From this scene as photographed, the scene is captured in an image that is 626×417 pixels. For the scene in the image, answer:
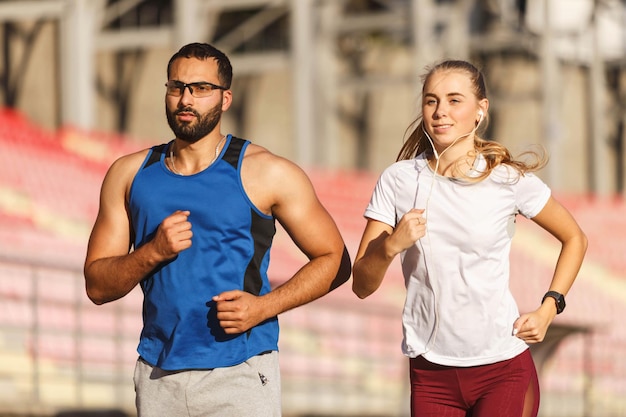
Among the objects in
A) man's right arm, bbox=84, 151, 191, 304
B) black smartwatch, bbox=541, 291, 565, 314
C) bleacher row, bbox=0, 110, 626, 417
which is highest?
man's right arm, bbox=84, 151, 191, 304

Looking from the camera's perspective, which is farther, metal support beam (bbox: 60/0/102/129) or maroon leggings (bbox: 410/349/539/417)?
metal support beam (bbox: 60/0/102/129)

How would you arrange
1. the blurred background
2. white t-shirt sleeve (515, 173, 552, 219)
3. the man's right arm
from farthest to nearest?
the blurred background
white t-shirt sleeve (515, 173, 552, 219)
the man's right arm

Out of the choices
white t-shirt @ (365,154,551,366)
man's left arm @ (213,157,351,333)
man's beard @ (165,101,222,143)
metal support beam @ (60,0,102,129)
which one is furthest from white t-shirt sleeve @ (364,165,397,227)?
metal support beam @ (60,0,102,129)

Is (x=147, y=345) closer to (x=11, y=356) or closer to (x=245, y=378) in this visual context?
(x=245, y=378)

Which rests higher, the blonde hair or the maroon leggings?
the blonde hair

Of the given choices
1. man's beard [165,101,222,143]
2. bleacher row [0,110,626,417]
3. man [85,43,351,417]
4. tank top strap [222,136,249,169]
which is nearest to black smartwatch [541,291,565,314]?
man [85,43,351,417]

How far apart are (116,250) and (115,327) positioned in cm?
342

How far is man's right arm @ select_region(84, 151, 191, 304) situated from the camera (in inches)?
137

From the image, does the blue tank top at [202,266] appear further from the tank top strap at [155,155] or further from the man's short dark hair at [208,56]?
the man's short dark hair at [208,56]

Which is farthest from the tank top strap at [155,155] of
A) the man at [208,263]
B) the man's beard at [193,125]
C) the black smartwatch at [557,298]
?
the black smartwatch at [557,298]

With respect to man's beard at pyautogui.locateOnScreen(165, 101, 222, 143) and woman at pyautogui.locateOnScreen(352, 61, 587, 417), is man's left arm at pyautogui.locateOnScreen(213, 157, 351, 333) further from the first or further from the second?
man's beard at pyautogui.locateOnScreen(165, 101, 222, 143)

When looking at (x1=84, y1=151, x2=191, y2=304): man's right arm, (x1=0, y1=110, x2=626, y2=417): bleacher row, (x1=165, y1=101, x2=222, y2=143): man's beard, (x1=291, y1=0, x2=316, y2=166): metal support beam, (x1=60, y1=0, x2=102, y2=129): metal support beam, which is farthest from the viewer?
(x1=291, y1=0, x2=316, y2=166): metal support beam

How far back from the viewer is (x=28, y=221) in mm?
10898

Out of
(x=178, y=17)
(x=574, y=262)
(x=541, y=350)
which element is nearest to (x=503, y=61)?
(x=178, y=17)
